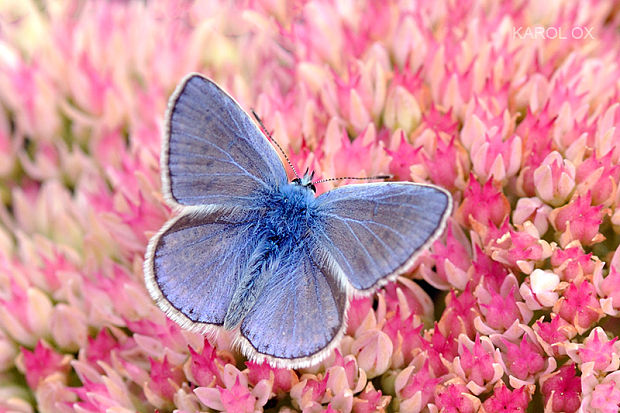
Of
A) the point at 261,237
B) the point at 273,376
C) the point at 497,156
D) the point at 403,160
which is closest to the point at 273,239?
the point at 261,237

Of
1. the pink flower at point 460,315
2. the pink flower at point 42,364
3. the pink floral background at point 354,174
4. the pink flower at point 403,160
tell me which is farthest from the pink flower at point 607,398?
the pink flower at point 42,364

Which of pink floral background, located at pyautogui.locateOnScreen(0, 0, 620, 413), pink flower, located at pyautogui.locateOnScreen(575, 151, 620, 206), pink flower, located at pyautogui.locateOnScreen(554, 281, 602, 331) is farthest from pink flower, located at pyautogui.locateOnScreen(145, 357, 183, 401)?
pink flower, located at pyautogui.locateOnScreen(575, 151, 620, 206)

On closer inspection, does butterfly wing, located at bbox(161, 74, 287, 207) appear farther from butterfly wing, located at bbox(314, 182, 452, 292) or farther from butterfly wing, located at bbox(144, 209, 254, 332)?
butterfly wing, located at bbox(314, 182, 452, 292)

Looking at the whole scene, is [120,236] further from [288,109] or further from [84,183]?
[288,109]

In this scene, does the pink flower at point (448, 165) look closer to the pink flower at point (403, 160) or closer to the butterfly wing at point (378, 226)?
the pink flower at point (403, 160)

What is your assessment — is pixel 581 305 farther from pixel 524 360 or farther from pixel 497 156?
pixel 497 156
